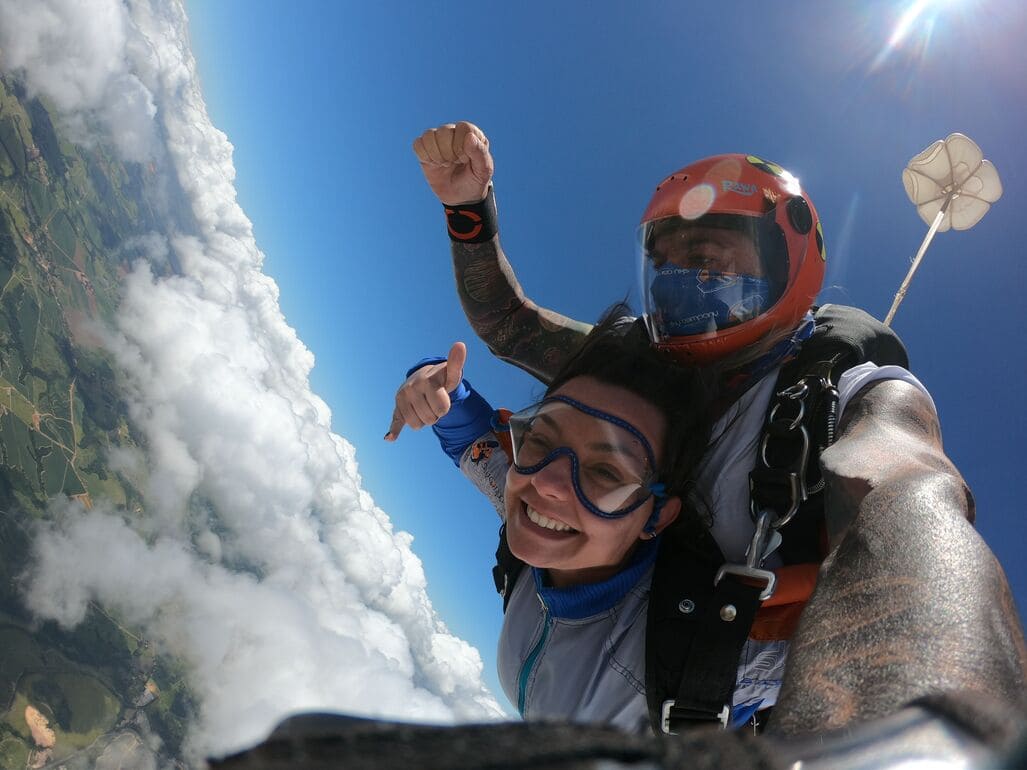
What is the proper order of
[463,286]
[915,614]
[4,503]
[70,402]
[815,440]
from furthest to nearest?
[70,402] < [4,503] < [463,286] < [815,440] < [915,614]

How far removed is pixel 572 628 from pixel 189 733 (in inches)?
6232

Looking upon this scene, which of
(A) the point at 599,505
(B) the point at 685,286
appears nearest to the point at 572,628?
(A) the point at 599,505

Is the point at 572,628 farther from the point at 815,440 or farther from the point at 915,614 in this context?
the point at 915,614

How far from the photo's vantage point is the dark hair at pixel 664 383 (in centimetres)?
216

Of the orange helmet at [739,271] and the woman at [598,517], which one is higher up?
the orange helmet at [739,271]

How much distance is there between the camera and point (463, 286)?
344cm

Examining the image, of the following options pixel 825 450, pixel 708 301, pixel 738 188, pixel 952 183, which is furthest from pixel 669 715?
pixel 952 183

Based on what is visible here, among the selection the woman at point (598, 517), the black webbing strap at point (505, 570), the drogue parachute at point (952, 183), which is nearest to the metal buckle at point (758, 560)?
the woman at point (598, 517)

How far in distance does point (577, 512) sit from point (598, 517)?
78 mm

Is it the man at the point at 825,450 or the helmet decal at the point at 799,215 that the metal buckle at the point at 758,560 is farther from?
the helmet decal at the point at 799,215

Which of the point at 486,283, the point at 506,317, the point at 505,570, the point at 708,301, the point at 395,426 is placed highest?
the point at 486,283

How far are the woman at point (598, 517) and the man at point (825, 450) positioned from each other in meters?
0.14

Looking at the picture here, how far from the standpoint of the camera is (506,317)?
3309 millimetres

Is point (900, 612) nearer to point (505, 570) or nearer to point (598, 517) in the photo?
point (598, 517)
